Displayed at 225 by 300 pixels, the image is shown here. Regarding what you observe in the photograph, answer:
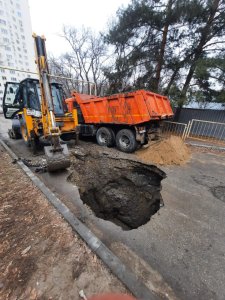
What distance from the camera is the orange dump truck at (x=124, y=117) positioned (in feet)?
18.7

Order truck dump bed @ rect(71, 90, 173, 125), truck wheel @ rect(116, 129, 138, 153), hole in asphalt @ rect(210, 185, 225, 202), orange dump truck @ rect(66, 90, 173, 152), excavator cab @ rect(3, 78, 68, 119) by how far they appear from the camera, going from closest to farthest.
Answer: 1. hole in asphalt @ rect(210, 185, 225, 202)
2. truck dump bed @ rect(71, 90, 173, 125)
3. orange dump truck @ rect(66, 90, 173, 152)
4. excavator cab @ rect(3, 78, 68, 119)
5. truck wheel @ rect(116, 129, 138, 153)

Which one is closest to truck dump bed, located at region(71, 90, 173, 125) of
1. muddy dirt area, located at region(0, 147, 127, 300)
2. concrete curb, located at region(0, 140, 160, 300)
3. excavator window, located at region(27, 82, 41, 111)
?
excavator window, located at region(27, 82, 41, 111)

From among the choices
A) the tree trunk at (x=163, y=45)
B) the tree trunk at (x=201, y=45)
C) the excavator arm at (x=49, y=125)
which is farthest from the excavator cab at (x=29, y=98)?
the tree trunk at (x=201, y=45)

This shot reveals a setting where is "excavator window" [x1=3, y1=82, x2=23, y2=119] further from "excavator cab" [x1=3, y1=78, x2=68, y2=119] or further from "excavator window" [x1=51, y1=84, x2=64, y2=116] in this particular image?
"excavator window" [x1=51, y1=84, x2=64, y2=116]

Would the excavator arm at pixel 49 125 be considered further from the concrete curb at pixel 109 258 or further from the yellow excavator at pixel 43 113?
the concrete curb at pixel 109 258

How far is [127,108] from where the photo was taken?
235 inches

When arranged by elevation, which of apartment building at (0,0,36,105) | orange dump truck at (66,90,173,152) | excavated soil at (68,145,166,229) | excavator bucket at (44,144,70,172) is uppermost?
apartment building at (0,0,36,105)

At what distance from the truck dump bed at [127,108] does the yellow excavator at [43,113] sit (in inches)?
40.5

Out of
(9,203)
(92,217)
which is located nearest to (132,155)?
(92,217)

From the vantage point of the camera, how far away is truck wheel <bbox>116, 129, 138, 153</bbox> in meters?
6.25

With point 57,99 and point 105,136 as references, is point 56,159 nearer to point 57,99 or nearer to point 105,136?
point 105,136

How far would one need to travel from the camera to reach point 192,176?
4.61m

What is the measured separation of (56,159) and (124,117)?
3.21m

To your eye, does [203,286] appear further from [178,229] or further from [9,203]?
[9,203]
